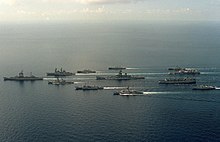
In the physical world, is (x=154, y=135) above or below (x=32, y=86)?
below

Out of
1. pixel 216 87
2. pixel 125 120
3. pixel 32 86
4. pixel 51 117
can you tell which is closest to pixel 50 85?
pixel 32 86

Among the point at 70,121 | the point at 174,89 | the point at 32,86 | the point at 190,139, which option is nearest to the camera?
the point at 190,139

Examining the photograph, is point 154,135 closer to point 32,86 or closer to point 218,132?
point 218,132

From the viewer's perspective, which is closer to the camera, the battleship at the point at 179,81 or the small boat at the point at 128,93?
the small boat at the point at 128,93

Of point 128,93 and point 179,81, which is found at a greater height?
point 179,81

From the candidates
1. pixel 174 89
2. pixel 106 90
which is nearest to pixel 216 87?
pixel 174 89

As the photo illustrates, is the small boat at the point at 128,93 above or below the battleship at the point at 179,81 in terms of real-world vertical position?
below

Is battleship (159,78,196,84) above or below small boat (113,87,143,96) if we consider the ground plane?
above

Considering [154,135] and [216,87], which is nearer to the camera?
[154,135]

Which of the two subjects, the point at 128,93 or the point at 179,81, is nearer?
the point at 128,93

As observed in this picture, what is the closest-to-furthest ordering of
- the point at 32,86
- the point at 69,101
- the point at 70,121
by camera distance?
1. the point at 70,121
2. the point at 69,101
3. the point at 32,86

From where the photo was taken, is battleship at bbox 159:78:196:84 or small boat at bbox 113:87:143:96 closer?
small boat at bbox 113:87:143:96
